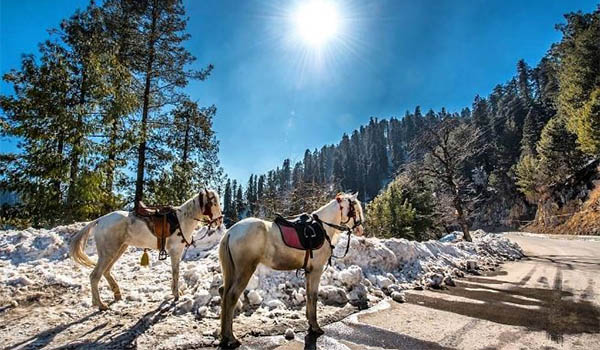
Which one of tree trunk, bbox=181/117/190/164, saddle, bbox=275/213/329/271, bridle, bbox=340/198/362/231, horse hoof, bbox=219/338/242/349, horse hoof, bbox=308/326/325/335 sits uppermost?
tree trunk, bbox=181/117/190/164

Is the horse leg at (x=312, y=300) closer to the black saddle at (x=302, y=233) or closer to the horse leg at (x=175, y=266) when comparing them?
the black saddle at (x=302, y=233)

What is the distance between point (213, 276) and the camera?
20.3ft

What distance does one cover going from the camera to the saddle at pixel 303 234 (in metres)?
4.42

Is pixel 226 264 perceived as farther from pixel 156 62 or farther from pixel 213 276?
pixel 156 62

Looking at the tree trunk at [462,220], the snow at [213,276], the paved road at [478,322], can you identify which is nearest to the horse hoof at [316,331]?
the paved road at [478,322]

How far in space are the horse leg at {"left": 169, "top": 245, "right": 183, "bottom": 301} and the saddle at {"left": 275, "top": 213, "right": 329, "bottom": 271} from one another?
264cm

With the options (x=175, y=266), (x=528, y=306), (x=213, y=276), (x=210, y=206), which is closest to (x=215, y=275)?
(x=213, y=276)

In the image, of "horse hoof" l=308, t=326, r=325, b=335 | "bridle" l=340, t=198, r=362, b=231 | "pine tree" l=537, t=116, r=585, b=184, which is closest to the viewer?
"horse hoof" l=308, t=326, r=325, b=335

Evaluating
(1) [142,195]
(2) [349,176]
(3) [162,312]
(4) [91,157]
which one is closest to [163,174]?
(1) [142,195]

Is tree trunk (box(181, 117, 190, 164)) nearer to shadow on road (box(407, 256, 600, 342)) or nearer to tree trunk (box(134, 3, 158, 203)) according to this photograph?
tree trunk (box(134, 3, 158, 203))

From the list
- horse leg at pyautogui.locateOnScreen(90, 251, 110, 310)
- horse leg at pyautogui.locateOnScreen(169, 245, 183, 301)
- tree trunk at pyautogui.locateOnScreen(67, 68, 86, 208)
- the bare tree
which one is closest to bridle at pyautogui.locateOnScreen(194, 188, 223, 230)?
horse leg at pyautogui.locateOnScreen(169, 245, 183, 301)

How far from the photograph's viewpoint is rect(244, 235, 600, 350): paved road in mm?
3920

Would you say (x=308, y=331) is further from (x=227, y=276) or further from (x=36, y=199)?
(x=36, y=199)

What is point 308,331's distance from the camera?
4312 millimetres
